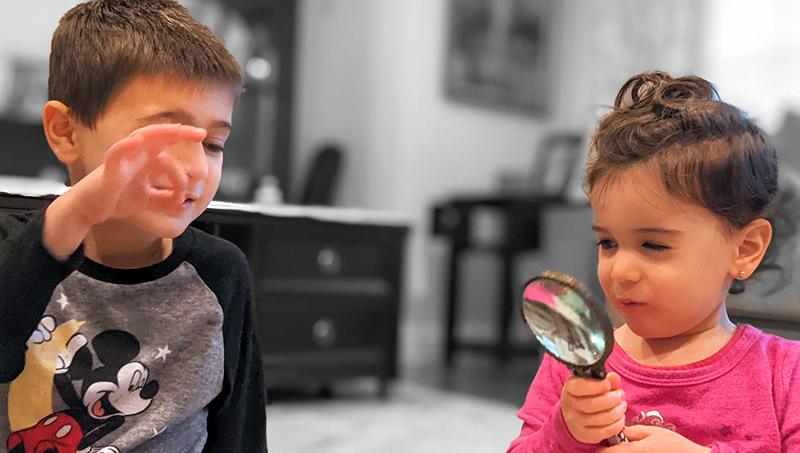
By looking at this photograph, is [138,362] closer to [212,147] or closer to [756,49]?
[212,147]

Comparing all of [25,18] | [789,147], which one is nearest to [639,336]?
[789,147]

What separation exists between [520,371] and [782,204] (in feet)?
6.86

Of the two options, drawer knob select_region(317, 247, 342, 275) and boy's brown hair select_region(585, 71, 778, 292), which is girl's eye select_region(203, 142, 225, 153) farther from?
drawer knob select_region(317, 247, 342, 275)

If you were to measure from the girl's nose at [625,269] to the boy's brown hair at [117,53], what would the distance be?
39 centimetres

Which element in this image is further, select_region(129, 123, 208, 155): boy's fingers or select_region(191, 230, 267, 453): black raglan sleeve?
select_region(191, 230, 267, 453): black raglan sleeve

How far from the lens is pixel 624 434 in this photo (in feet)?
1.93

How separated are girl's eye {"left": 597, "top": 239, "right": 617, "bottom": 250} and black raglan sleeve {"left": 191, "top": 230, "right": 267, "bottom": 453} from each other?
0.36 metres

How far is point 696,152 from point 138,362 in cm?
53

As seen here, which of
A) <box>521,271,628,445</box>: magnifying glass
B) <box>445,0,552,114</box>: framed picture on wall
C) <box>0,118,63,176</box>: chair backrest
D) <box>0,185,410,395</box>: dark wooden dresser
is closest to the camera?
<box>521,271,628,445</box>: magnifying glass

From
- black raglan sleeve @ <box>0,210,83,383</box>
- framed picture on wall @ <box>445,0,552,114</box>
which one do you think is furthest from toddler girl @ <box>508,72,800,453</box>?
framed picture on wall @ <box>445,0,552,114</box>

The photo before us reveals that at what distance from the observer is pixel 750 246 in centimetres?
65

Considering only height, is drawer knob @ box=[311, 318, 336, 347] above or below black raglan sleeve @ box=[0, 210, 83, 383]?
below

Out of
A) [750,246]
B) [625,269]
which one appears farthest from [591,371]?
[750,246]

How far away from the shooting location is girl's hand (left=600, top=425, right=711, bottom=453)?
1.89 ft
